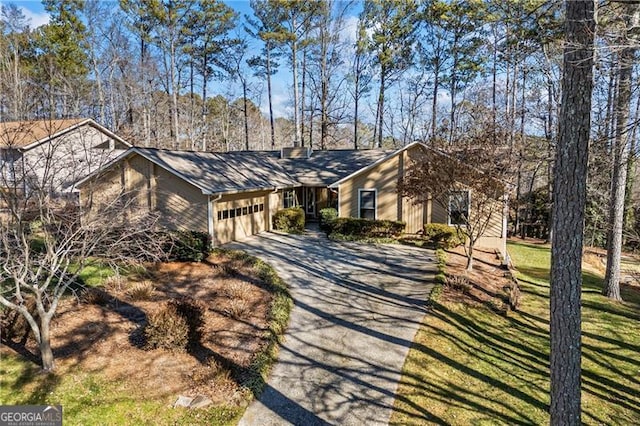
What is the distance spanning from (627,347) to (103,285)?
1477cm

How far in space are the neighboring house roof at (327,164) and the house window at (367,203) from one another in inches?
119

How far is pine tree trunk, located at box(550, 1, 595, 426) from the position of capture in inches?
189

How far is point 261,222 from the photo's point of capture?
19.2m

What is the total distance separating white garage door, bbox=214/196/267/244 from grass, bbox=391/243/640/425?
9445mm

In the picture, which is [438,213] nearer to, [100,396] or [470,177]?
[470,177]

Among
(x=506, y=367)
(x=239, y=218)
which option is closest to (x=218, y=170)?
(x=239, y=218)

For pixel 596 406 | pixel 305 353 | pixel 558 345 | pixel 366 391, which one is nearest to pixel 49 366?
pixel 305 353

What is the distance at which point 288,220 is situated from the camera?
19578 millimetres

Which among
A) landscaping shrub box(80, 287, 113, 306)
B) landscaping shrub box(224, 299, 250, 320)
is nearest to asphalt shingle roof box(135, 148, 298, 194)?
landscaping shrub box(80, 287, 113, 306)

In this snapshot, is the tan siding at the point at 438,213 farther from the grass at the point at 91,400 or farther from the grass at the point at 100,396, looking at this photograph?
the grass at the point at 91,400

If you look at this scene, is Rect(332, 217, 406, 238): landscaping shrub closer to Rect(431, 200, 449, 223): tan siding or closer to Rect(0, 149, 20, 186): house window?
Rect(431, 200, 449, 223): tan siding

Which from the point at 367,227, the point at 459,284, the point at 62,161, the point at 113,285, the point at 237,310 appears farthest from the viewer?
the point at 367,227

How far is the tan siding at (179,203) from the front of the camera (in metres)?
15.2

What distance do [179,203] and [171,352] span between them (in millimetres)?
8535
